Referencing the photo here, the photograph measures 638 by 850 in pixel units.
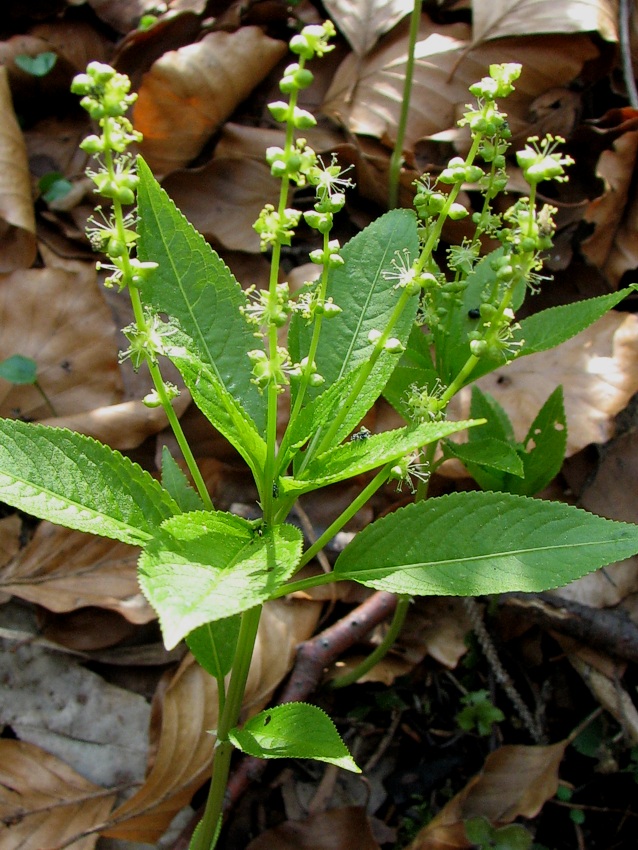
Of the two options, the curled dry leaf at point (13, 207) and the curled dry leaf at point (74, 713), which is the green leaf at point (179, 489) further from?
the curled dry leaf at point (13, 207)

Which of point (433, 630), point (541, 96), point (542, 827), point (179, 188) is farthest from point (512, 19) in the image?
point (542, 827)

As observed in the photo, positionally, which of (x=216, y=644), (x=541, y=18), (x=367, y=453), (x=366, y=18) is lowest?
(x=216, y=644)

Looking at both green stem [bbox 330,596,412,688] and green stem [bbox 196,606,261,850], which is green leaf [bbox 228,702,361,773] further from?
green stem [bbox 330,596,412,688]

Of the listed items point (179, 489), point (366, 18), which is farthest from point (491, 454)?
point (366, 18)

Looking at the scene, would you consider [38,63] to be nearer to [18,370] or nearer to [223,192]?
[223,192]

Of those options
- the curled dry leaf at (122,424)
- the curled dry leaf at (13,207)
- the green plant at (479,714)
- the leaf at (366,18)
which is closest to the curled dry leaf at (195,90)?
the leaf at (366,18)
